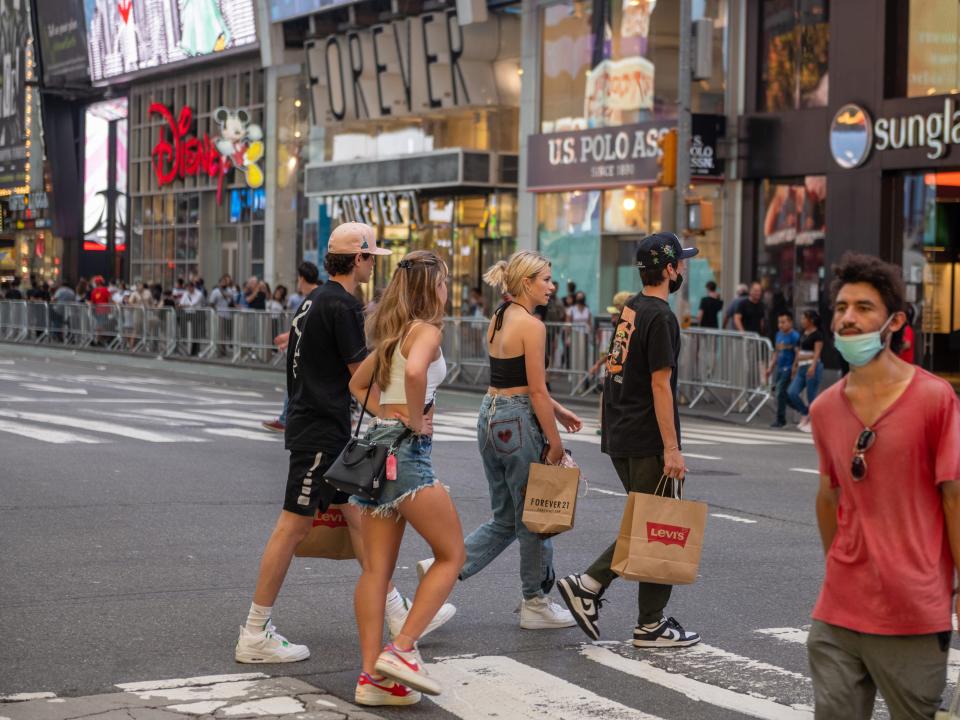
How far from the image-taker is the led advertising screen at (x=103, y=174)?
60.6 meters

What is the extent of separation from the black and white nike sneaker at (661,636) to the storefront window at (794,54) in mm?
20964

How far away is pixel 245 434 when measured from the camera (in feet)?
57.3

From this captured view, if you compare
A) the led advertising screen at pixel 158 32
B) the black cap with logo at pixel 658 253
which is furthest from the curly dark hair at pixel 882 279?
the led advertising screen at pixel 158 32

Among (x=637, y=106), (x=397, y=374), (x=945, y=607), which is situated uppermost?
(x=637, y=106)

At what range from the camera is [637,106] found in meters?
30.7

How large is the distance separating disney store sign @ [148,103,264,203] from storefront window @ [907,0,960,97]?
82.3 ft

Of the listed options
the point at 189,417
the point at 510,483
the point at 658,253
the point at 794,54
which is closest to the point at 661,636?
the point at 510,483

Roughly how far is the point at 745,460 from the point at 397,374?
1014 centimetres

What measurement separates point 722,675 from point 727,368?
639 inches

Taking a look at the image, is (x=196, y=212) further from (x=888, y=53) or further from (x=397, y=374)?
(x=397, y=374)

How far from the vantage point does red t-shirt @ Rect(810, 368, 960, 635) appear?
4.26 metres

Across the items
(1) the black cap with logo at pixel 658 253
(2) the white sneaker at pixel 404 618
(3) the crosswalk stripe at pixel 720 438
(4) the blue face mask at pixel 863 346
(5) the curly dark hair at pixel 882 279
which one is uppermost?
(1) the black cap with logo at pixel 658 253

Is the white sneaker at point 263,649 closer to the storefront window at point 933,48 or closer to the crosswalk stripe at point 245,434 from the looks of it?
the crosswalk stripe at point 245,434

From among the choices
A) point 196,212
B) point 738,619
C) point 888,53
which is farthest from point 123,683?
point 196,212
